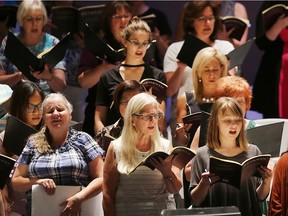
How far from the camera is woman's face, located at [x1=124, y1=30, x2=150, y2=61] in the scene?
24.6 ft

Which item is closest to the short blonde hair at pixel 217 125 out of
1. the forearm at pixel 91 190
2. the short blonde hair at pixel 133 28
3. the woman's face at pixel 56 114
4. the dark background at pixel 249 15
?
the forearm at pixel 91 190

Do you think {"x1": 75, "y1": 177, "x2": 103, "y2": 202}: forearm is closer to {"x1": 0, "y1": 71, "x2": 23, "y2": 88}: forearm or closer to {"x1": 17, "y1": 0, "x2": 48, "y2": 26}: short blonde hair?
{"x1": 0, "y1": 71, "x2": 23, "y2": 88}: forearm

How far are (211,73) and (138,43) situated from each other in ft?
1.91

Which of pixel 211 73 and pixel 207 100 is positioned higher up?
pixel 211 73

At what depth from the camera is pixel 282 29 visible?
8523 millimetres

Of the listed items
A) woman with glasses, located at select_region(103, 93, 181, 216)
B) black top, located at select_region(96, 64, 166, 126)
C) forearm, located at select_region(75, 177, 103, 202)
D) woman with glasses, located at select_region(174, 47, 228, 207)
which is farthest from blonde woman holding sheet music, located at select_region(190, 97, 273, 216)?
black top, located at select_region(96, 64, 166, 126)

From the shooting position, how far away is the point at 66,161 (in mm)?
6543

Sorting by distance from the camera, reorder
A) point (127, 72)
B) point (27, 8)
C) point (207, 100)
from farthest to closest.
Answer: point (27, 8)
point (127, 72)
point (207, 100)

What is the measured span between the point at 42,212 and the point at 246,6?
4027mm

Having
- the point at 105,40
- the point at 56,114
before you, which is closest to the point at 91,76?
the point at 105,40

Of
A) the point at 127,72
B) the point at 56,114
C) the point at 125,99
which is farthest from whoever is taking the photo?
the point at 127,72

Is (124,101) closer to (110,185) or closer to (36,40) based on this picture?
(110,185)

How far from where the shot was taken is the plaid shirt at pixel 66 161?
6.54m

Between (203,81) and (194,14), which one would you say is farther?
(194,14)
